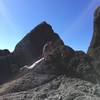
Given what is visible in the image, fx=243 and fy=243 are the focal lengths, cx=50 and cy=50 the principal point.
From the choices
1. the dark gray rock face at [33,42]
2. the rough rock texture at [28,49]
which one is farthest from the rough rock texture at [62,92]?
the dark gray rock face at [33,42]

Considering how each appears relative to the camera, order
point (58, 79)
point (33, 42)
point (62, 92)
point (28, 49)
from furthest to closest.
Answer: point (33, 42) → point (28, 49) → point (58, 79) → point (62, 92)

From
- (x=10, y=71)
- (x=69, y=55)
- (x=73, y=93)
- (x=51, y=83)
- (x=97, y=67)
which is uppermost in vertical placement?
(x=10, y=71)

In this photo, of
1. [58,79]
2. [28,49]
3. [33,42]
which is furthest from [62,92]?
[33,42]

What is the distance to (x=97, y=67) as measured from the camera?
17688 millimetres

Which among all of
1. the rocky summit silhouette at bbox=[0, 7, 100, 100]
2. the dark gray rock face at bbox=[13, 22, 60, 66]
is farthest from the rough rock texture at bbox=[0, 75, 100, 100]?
the dark gray rock face at bbox=[13, 22, 60, 66]

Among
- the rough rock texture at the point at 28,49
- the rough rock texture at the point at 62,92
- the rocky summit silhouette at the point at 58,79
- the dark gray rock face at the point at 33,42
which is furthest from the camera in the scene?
the dark gray rock face at the point at 33,42

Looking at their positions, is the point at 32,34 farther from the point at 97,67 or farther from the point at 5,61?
the point at 97,67

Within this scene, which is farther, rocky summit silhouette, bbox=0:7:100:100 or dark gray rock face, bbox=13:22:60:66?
dark gray rock face, bbox=13:22:60:66

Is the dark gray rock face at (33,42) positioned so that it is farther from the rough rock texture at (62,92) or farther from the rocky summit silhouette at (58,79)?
the rough rock texture at (62,92)

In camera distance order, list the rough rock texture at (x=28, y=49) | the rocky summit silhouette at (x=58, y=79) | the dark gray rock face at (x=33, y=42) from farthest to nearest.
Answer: the dark gray rock face at (x=33, y=42)
the rough rock texture at (x=28, y=49)
the rocky summit silhouette at (x=58, y=79)

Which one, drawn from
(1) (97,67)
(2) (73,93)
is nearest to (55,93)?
(2) (73,93)

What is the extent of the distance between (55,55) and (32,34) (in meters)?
12.7

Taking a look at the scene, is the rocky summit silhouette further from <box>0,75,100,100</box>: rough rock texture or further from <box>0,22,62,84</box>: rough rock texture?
<box>0,22,62,84</box>: rough rock texture

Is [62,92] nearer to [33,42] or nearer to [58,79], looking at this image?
[58,79]
